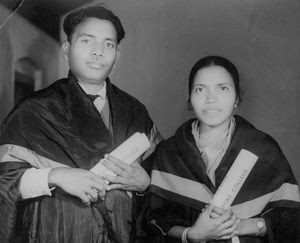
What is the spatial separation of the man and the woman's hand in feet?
0.45

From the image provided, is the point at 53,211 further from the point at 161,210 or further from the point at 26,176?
the point at 161,210

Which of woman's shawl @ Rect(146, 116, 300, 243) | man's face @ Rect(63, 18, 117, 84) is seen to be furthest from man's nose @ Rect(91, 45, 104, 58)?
woman's shawl @ Rect(146, 116, 300, 243)

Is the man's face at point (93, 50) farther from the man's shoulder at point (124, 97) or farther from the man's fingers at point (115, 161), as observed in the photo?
the man's fingers at point (115, 161)

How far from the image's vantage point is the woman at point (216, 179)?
851 mm

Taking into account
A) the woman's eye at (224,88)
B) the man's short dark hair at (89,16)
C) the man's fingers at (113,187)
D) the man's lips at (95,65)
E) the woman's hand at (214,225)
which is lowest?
the woman's hand at (214,225)

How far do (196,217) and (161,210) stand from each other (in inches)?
2.8

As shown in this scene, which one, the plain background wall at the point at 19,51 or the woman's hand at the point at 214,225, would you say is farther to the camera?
the plain background wall at the point at 19,51

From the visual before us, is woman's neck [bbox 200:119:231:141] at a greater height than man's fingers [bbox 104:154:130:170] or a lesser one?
greater

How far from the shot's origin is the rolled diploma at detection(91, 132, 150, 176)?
0.85m

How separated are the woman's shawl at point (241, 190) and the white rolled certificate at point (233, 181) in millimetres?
34

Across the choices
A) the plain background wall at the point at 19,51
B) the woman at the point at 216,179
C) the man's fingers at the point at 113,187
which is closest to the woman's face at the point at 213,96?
the woman at the point at 216,179

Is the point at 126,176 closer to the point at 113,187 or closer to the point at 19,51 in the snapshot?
the point at 113,187

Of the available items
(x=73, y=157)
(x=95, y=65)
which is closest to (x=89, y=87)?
(x=95, y=65)

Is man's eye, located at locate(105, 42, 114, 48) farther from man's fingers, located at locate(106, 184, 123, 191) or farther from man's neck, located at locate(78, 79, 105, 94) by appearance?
man's fingers, located at locate(106, 184, 123, 191)
